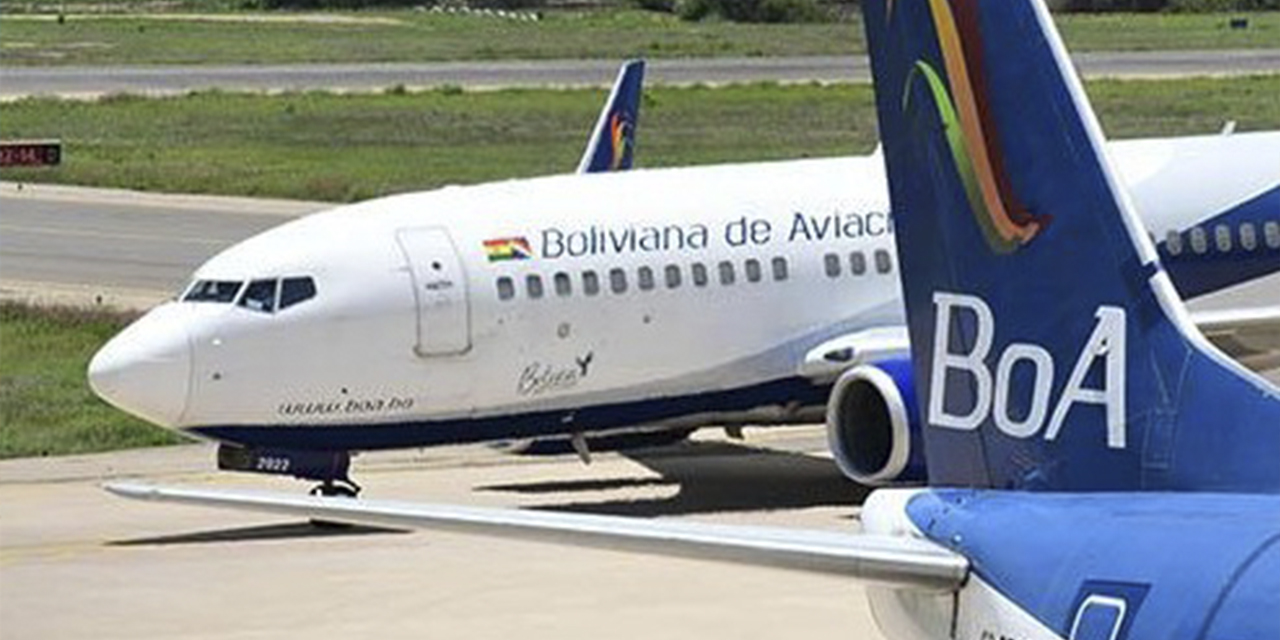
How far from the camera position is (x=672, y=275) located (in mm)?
29875

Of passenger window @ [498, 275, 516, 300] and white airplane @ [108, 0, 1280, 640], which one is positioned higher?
white airplane @ [108, 0, 1280, 640]

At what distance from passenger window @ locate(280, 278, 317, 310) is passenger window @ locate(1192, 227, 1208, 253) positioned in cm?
767

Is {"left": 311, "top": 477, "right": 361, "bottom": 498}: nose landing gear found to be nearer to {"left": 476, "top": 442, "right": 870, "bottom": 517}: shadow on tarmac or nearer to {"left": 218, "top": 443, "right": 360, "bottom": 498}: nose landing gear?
{"left": 218, "top": 443, "right": 360, "bottom": 498}: nose landing gear

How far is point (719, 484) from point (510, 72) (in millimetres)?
80478

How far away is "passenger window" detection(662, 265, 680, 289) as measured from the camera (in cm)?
2984

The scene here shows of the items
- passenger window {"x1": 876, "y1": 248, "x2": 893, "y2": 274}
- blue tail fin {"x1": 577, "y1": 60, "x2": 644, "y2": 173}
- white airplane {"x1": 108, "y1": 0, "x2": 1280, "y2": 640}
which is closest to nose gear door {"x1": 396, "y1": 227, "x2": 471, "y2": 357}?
passenger window {"x1": 876, "y1": 248, "x2": 893, "y2": 274}

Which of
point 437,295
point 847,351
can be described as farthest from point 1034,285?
point 847,351

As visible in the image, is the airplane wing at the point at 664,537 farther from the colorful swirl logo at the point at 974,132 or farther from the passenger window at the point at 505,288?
the passenger window at the point at 505,288

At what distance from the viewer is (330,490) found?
1148 inches

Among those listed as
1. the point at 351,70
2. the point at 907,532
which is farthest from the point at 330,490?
the point at 351,70

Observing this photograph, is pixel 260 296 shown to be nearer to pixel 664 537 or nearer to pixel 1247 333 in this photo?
pixel 1247 333

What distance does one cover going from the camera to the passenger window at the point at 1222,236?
30234 millimetres

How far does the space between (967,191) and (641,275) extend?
17.1 metres

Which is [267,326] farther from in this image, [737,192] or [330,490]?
[737,192]
